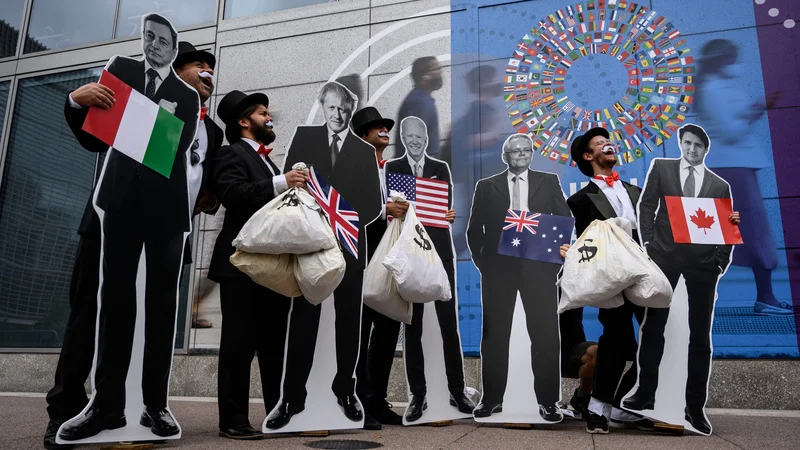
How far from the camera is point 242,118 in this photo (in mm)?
3559

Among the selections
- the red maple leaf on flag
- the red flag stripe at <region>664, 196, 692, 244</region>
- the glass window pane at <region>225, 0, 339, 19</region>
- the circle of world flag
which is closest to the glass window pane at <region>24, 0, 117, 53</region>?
the glass window pane at <region>225, 0, 339, 19</region>

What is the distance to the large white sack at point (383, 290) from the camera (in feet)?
11.8

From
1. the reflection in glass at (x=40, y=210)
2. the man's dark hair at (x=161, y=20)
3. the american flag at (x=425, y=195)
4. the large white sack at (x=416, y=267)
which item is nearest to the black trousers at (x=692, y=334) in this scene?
the large white sack at (x=416, y=267)

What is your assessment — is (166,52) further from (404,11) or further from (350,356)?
(404,11)

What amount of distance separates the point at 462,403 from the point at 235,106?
89.0 inches

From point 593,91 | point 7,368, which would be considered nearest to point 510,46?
point 593,91

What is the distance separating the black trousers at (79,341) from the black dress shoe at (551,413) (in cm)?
240

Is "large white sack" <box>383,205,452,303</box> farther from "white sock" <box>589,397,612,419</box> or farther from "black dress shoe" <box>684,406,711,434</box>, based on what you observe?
"black dress shoe" <box>684,406,711,434</box>

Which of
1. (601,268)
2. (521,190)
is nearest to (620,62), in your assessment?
(521,190)

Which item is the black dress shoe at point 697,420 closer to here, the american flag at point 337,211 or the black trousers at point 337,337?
the black trousers at point 337,337

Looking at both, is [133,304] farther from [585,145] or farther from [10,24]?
[10,24]

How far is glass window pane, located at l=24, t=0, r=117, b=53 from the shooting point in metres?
8.17

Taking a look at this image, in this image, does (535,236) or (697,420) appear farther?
(535,236)

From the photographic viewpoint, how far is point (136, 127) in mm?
2916
